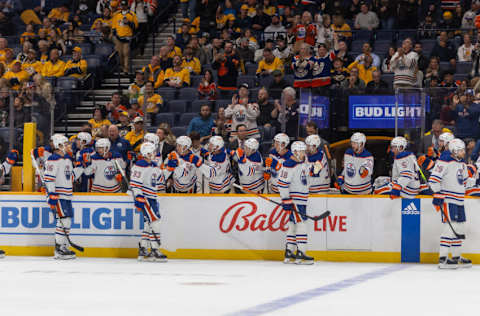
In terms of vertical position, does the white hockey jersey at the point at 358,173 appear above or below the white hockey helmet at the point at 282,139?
below

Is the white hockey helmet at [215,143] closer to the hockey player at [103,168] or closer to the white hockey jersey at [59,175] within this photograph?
the hockey player at [103,168]

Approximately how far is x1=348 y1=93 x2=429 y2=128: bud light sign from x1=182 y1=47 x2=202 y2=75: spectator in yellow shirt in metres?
4.27

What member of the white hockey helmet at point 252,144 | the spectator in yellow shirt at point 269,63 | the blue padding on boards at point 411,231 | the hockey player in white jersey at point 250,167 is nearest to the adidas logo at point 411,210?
the blue padding on boards at point 411,231

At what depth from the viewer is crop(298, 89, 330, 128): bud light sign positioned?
491 inches

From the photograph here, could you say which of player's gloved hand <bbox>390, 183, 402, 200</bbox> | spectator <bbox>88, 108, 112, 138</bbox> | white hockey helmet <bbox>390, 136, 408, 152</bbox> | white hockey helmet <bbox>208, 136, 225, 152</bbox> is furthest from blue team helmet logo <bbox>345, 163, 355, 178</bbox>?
spectator <bbox>88, 108, 112, 138</bbox>

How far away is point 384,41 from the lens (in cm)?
1684

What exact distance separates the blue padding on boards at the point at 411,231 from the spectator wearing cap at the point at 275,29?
6.48 metres

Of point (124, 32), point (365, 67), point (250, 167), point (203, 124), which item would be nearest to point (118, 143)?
point (203, 124)

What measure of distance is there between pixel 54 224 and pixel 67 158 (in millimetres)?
1052

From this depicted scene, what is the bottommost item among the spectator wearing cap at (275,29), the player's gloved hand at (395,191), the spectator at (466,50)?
the player's gloved hand at (395,191)

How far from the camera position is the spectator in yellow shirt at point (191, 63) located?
1628 cm

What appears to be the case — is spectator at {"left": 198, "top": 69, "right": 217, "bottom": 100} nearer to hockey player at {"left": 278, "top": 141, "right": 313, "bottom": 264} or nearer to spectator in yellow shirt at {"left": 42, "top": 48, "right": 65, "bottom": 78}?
hockey player at {"left": 278, "top": 141, "right": 313, "bottom": 264}

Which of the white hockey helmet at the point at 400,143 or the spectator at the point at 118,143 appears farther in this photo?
the spectator at the point at 118,143

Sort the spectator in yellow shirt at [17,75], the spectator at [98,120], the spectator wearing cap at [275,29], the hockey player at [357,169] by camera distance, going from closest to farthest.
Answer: the hockey player at [357,169]
the spectator at [98,120]
the spectator in yellow shirt at [17,75]
the spectator wearing cap at [275,29]
